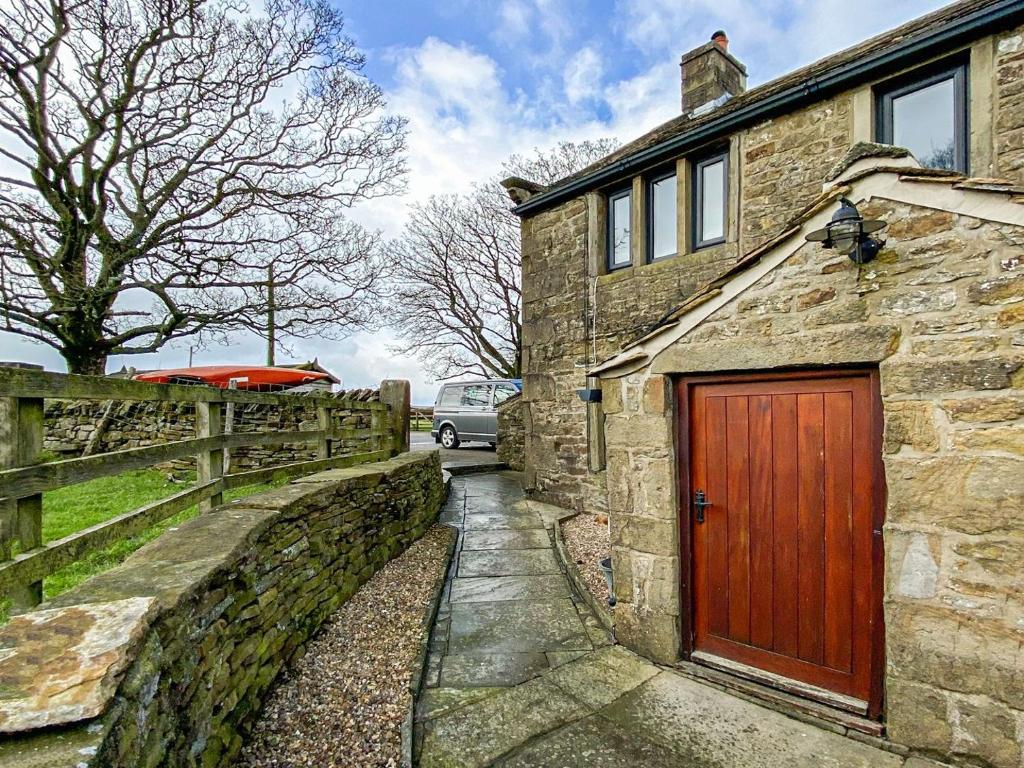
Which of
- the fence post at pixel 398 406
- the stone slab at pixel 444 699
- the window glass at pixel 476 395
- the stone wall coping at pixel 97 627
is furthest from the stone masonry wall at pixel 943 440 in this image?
the window glass at pixel 476 395

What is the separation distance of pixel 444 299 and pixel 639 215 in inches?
A: 675

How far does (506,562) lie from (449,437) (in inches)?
403

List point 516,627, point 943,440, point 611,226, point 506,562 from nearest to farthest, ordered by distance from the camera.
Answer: point 943,440 < point 516,627 < point 506,562 < point 611,226

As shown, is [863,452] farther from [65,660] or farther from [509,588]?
[65,660]

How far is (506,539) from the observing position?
22.0 feet

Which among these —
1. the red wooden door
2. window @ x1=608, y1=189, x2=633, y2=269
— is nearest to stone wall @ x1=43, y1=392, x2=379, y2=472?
window @ x1=608, y1=189, x2=633, y2=269

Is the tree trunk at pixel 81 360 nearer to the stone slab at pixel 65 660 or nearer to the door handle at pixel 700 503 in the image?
the stone slab at pixel 65 660

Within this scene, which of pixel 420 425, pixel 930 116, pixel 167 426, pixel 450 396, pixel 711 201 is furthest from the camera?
pixel 420 425

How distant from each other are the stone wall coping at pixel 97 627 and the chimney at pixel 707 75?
8553mm

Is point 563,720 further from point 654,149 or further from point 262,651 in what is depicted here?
point 654,149

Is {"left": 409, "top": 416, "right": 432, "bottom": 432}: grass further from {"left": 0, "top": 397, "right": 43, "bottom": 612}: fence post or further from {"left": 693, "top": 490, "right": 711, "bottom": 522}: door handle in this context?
{"left": 0, "top": 397, "right": 43, "bottom": 612}: fence post

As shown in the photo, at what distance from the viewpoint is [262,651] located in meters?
3.05

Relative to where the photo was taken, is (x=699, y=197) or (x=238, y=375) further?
(x=238, y=375)

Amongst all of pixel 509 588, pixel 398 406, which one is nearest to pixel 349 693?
pixel 509 588
